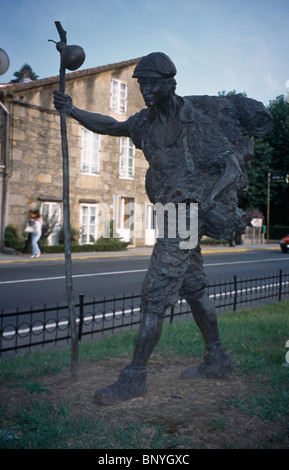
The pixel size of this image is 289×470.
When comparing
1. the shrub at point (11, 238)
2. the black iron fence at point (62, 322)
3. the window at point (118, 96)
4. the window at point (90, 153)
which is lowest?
the black iron fence at point (62, 322)

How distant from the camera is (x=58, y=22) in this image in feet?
11.9

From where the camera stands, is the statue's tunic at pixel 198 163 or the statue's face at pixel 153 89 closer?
the statue's face at pixel 153 89

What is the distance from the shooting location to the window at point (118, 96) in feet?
71.2

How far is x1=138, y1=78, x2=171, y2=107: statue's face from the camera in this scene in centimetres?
305

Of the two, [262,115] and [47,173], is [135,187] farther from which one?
[262,115]

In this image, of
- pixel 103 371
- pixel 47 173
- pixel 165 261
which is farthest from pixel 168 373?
pixel 47 173

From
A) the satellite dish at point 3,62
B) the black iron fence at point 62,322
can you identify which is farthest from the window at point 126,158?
the satellite dish at point 3,62

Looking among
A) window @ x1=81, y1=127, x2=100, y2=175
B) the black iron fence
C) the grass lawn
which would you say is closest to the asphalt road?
the black iron fence

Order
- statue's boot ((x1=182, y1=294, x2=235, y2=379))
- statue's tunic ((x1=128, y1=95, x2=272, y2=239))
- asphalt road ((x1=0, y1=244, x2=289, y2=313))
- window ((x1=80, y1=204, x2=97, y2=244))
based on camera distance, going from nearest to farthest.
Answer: statue's tunic ((x1=128, y1=95, x2=272, y2=239)) < statue's boot ((x1=182, y1=294, x2=235, y2=379)) < asphalt road ((x1=0, y1=244, x2=289, y2=313)) < window ((x1=80, y1=204, x2=97, y2=244))

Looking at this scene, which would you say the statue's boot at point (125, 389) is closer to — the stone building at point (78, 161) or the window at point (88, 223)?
the stone building at point (78, 161)

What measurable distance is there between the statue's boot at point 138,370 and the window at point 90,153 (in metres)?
18.0

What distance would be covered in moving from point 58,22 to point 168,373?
3.11 metres

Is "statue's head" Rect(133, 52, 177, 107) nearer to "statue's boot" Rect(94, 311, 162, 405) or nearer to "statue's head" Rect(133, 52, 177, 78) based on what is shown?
"statue's head" Rect(133, 52, 177, 78)

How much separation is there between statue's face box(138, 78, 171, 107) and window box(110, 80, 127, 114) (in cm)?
1929
